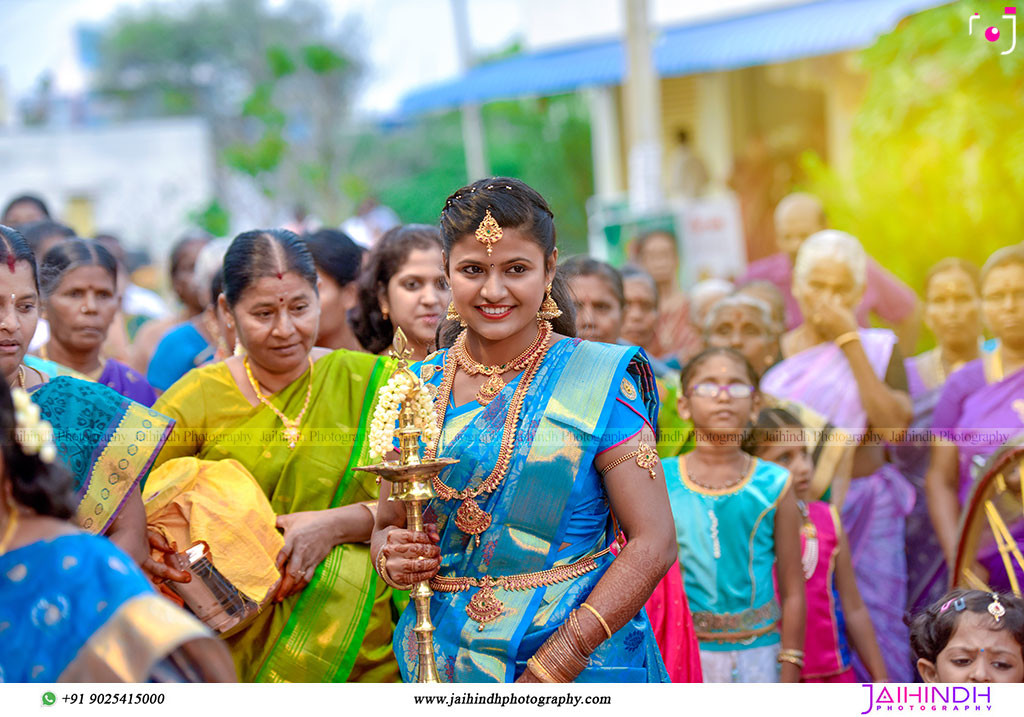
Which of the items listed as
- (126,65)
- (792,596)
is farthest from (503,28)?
(792,596)

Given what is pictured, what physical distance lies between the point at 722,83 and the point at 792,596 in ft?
38.5

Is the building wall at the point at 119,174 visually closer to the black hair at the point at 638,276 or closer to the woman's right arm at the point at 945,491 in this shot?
the black hair at the point at 638,276

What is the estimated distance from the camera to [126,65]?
35.4 m

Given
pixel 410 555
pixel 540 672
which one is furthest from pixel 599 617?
pixel 410 555

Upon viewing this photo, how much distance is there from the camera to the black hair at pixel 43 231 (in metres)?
4.56

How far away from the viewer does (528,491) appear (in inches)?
98.4

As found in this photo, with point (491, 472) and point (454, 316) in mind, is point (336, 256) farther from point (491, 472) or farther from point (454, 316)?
point (491, 472)

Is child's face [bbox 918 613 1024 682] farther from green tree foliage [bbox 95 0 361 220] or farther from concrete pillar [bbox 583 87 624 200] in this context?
green tree foliage [bbox 95 0 361 220]

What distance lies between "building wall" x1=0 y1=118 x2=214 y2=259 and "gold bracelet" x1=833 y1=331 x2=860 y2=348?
21.2m

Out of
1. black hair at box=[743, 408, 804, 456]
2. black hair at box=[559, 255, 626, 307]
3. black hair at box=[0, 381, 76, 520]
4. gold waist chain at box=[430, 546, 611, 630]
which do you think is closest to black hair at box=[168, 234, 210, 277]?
black hair at box=[559, 255, 626, 307]

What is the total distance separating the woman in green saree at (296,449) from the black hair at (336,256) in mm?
823

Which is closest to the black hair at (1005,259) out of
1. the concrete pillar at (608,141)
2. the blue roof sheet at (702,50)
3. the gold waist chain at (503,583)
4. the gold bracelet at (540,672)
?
the gold waist chain at (503,583)

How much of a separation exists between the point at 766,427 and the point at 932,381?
1.21 metres
